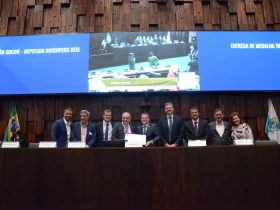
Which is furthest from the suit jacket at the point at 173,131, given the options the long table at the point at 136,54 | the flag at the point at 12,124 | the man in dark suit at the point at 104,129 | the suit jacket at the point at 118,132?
the flag at the point at 12,124

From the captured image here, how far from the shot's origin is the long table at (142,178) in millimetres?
2070

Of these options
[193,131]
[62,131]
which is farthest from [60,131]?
[193,131]

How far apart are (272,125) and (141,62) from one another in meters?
2.30

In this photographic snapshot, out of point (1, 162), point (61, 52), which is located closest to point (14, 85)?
point (61, 52)

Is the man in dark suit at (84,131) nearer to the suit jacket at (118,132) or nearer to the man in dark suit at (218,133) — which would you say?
the suit jacket at (118,132)

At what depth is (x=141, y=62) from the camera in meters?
4.56

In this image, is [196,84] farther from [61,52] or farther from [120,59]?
[61,52]

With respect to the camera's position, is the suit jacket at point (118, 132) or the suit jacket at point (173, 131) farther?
the suit jacket at point (173, 131)

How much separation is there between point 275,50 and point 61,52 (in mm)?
3453

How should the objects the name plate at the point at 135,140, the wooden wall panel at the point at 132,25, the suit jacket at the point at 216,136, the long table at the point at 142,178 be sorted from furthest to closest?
the wooden wall panel at the point at 132,25, the suit jacket at the point at 216,136, the name plate at the point at 135,140, the long table at the point at 142,178

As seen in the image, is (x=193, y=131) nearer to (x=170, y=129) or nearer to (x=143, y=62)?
(x=170, y=129)

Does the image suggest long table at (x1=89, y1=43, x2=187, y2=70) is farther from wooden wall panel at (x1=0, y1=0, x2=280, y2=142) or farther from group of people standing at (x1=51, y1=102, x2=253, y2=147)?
group of people standing at (x1=51, y1=102, x2=253, y2=147)

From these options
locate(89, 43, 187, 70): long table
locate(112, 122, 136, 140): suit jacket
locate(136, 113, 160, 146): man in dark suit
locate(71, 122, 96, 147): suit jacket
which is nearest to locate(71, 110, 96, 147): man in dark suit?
locate(71, 122, 96, 147): suit jacket

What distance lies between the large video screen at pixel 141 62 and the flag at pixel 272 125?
387 mm
